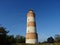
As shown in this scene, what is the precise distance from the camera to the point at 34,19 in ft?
119

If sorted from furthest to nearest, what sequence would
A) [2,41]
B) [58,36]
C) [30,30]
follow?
1. [58,36]
2. [30,30]
3. [2,41]

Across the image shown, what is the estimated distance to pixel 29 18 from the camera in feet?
118

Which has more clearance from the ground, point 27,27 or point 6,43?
point 27,27

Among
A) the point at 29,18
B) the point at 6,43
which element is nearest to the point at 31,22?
the point at 29,18

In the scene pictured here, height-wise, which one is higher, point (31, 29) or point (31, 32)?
point (31, 29)

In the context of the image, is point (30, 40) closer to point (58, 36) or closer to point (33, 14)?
point (33, 14)

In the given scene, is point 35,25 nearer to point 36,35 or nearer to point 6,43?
point 36,35

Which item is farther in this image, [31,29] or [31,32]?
[31,32]

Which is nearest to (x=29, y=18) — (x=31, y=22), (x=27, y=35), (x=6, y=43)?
(x=31, y=22)

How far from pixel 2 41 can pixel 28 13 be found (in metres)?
20.0

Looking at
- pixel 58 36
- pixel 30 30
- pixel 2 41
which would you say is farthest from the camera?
pixel 58 36

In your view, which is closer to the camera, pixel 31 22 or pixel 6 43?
pixel 6 43

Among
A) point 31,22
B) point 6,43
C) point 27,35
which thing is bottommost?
point 6,43

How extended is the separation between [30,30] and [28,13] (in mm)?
3769
